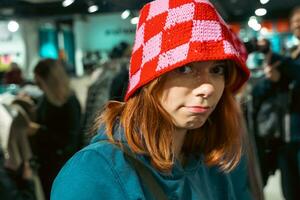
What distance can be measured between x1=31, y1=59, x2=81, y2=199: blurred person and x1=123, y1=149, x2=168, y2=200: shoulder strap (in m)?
1.97

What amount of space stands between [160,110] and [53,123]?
6.57 feet

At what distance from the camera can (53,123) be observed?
2.83m

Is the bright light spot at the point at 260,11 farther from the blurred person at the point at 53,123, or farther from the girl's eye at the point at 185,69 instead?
the girl's eye at the point at 185,69

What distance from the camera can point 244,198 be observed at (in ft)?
3.85

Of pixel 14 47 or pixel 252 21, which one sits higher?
pixel 14 47

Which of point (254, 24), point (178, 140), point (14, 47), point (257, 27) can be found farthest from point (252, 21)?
point (14, 47)

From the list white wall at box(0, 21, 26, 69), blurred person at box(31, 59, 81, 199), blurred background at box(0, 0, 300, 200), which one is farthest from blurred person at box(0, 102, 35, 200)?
white wall at box(0, 21, 26, 69)

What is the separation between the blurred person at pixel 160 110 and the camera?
0.83 meters

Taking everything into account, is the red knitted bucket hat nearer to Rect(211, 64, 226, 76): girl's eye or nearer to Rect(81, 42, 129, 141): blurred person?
Rect(211, 64, 226, 76): girl's eye

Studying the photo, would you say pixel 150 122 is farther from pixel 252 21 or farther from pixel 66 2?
pixel 252 21

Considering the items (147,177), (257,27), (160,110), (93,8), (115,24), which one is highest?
(115,24)

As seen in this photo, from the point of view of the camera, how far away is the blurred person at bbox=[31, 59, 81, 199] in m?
2.82

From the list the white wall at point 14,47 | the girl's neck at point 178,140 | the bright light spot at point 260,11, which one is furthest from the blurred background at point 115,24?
the white wall at point 14,47

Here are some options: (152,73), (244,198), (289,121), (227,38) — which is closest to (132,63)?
(152,73)
